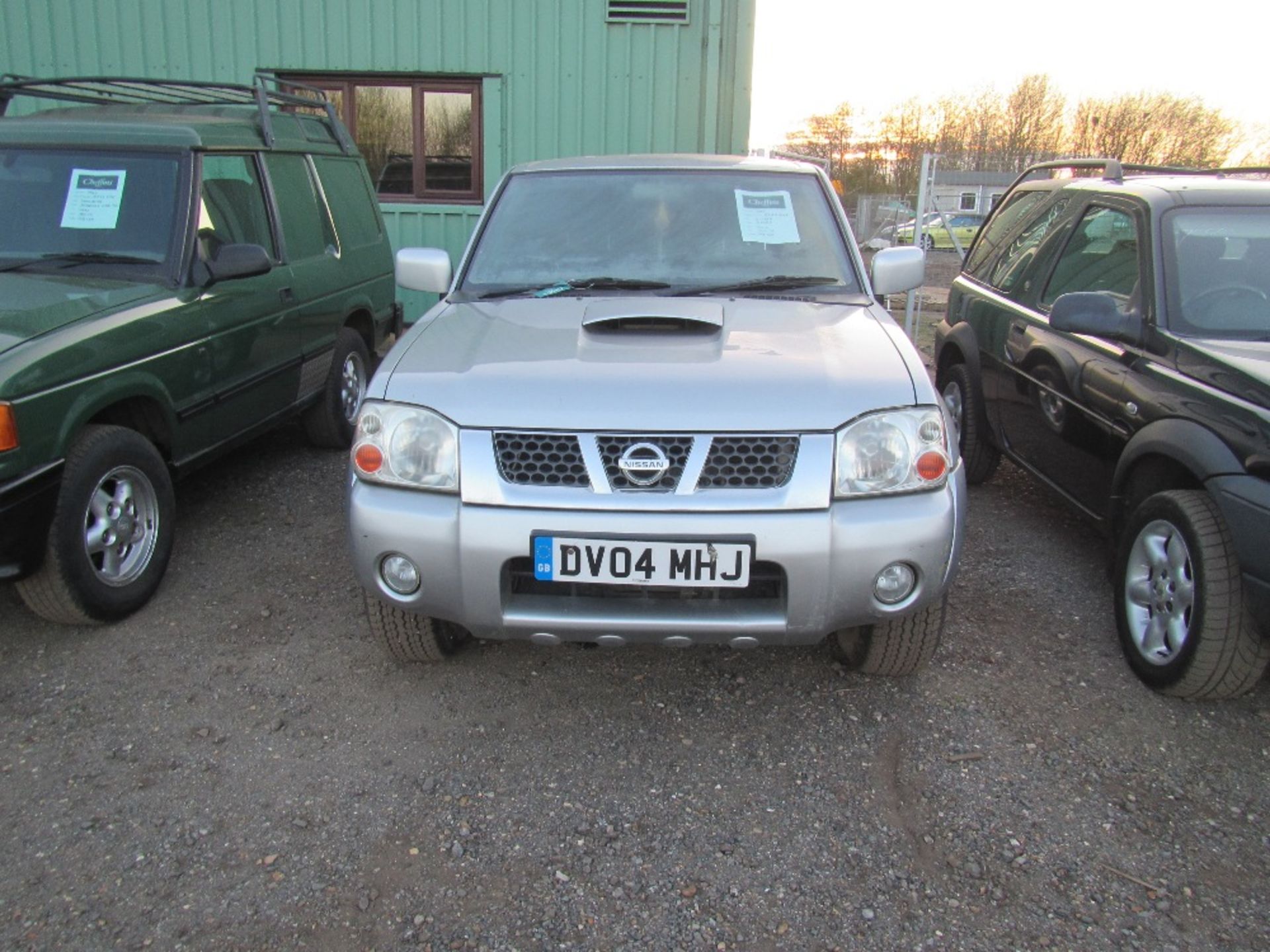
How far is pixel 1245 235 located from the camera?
3.78 meters

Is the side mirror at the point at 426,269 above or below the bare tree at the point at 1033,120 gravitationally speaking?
below

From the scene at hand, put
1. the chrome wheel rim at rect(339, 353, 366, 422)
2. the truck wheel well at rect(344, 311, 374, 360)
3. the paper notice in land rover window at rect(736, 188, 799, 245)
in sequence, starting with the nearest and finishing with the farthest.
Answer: the paper notice in land rover window at rect(736, 188, 799, 245)
the chrome wheel rim at rect(339, 353, 366, 422)
the truck wheel well at rect(344, 311, 374, 360)

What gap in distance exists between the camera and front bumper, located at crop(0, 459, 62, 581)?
3.17m

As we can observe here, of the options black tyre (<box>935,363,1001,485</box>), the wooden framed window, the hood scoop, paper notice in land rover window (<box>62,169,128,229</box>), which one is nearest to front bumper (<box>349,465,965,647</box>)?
the hood scoop

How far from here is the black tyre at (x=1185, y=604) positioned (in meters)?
3.00

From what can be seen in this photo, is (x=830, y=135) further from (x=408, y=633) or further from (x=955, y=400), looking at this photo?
(x=408, y=633)

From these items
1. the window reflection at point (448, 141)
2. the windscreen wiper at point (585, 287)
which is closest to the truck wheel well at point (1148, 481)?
the windscreen wiper at point (585, 287)

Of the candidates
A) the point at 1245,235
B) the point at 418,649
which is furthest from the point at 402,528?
the point at 1245,235

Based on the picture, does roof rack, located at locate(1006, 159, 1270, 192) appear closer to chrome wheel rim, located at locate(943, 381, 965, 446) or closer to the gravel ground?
chrome wheel rim, located at locate(943, 381, 965, 446)

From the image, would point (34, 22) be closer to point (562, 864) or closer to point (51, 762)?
point (51, 762)

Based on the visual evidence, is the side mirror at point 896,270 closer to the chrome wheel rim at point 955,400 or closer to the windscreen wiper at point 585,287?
the windscreen wiper at point 585,287

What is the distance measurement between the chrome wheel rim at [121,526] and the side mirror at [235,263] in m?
1.01

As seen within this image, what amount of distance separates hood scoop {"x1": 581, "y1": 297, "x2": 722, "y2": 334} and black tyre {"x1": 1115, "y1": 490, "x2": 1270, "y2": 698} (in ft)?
5.32

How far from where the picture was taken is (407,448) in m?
2.79
